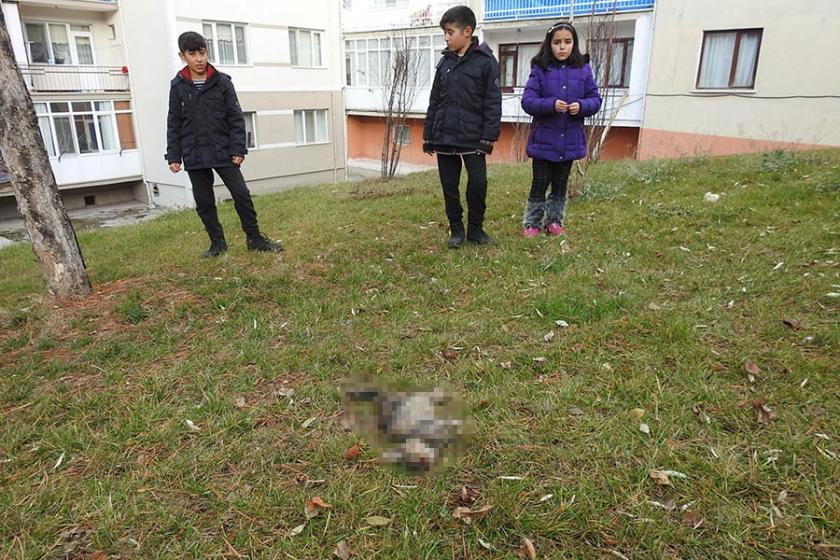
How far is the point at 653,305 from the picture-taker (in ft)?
12.0

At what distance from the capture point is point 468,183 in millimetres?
4965

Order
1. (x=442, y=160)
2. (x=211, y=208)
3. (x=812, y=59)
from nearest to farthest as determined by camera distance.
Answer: (x=442, y=160), (x=211, y=208), (x=812, y=59)

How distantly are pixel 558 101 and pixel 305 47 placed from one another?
22628 mm

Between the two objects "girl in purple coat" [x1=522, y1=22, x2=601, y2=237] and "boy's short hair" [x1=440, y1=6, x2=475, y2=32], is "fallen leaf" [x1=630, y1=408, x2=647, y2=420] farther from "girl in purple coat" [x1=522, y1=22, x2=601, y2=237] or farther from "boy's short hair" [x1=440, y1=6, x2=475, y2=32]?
"boy's short hair" [x1=440, y1=6, x2=475, y2=32]

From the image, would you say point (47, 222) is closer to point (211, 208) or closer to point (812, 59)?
point (211, 208)

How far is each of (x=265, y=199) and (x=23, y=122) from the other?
6.58 metres

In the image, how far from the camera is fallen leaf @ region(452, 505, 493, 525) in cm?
209

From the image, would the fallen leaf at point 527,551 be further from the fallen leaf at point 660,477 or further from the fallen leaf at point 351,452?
the fallen leaf at point 351,452

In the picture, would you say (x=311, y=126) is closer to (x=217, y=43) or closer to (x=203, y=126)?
(x=217, y=43)

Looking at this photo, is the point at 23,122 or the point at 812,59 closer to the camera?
the point at 23,122

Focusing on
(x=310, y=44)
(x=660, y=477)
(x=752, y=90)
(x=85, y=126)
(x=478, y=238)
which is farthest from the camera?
(x=310, y=44)

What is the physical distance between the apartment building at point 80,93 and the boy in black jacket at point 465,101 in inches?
806

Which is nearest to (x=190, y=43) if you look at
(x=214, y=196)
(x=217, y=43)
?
(x=214, y=196)

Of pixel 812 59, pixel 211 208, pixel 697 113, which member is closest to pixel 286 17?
pixel 697 113
